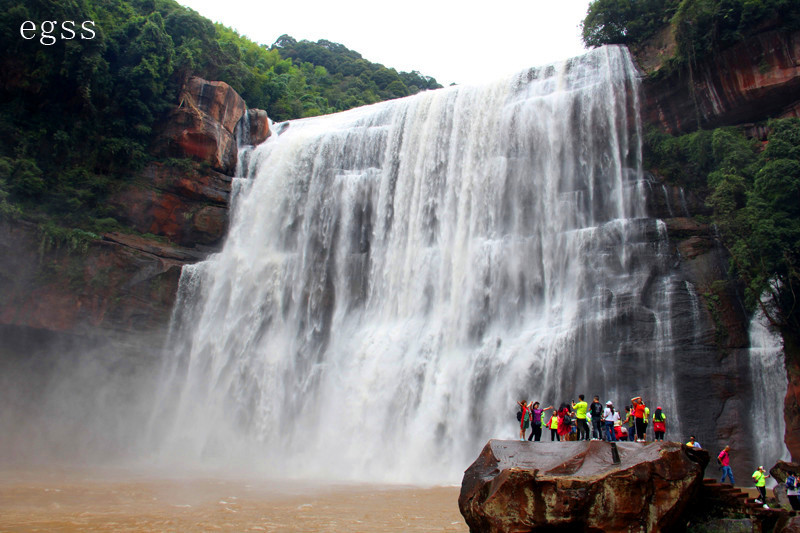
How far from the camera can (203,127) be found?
28.9m

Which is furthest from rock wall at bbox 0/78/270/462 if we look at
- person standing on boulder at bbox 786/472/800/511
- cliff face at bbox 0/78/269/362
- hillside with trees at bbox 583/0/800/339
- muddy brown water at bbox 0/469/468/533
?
person standing on boulder at bbox 786/472/800/511

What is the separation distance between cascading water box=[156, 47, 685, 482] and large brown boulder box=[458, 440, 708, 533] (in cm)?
873

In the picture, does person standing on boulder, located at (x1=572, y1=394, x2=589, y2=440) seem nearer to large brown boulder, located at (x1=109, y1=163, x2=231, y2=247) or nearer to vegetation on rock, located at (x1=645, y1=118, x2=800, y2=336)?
vegetation on rock, located at (x1=645, y1=118, x2=800, y2=336)

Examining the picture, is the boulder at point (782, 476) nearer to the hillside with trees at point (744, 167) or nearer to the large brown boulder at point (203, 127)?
the hillside with trees at point (744, 167)

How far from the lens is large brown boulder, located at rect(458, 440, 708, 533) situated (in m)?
8.55

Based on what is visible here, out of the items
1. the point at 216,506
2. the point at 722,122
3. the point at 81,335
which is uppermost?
the point at 722,122

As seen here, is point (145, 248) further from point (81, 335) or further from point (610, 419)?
point (610, 419)

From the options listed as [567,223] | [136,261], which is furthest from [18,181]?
[567,223]

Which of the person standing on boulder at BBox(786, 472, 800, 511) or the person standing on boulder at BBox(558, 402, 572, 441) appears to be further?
the person standing on boulder at BBox(558, 402, 572, 441)

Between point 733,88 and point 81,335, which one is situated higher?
point 733,88

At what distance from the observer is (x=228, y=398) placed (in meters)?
24.0

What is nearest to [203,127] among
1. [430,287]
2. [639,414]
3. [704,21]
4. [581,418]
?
[430,287]

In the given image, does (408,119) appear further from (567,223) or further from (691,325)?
(691,325)

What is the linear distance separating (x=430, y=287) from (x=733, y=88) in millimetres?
13306
